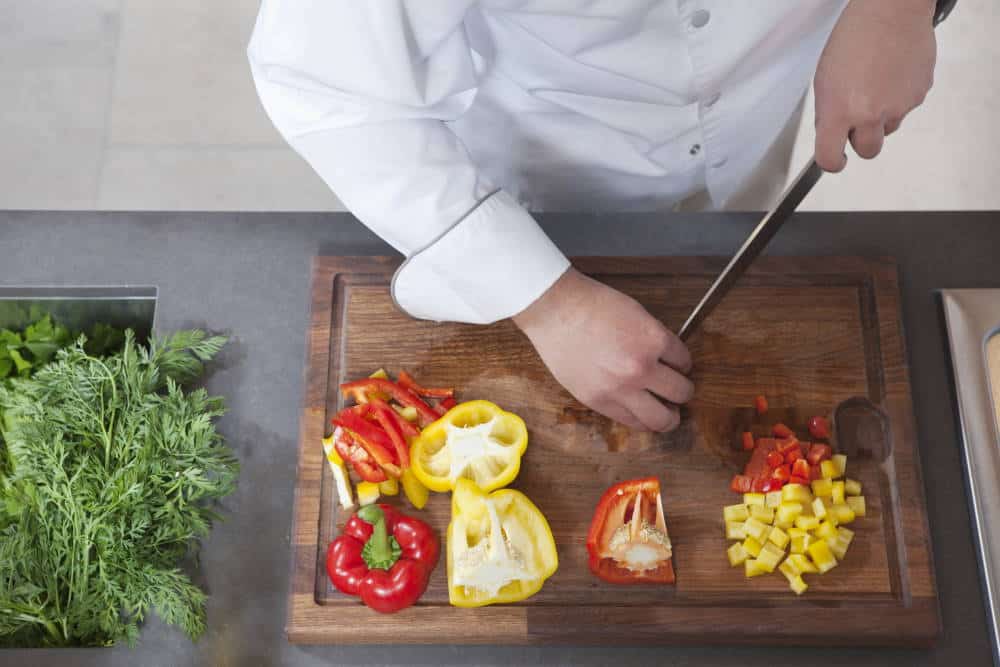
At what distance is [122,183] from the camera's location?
2049mm

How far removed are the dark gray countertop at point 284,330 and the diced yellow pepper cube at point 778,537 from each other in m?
0.13

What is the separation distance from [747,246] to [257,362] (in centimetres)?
65

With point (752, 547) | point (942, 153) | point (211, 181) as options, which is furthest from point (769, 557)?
point (211, 181)

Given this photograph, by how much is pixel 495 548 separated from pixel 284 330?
43 centimetres

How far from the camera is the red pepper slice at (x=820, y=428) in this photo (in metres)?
1.12

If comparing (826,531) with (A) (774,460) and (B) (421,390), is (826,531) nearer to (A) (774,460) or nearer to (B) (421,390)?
(A) (774,460)

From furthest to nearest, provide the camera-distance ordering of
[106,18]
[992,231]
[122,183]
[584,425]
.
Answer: [106,18] → [122,183] → [992,231] → [584,425]

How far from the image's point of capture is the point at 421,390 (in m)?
1.15

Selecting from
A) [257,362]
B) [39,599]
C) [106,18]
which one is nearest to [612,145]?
[257,362]

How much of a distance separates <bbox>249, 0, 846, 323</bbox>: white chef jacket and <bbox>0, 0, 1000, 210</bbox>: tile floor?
0.98 m

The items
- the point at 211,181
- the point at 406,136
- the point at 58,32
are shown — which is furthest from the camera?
the point at 58,32

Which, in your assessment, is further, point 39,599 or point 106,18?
point 106,18

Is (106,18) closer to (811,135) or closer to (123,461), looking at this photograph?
(123,461)

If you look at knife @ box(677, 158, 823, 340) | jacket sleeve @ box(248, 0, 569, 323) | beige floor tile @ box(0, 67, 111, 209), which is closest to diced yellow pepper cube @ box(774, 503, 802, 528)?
knife @ box(677, 158, 823, 340)
